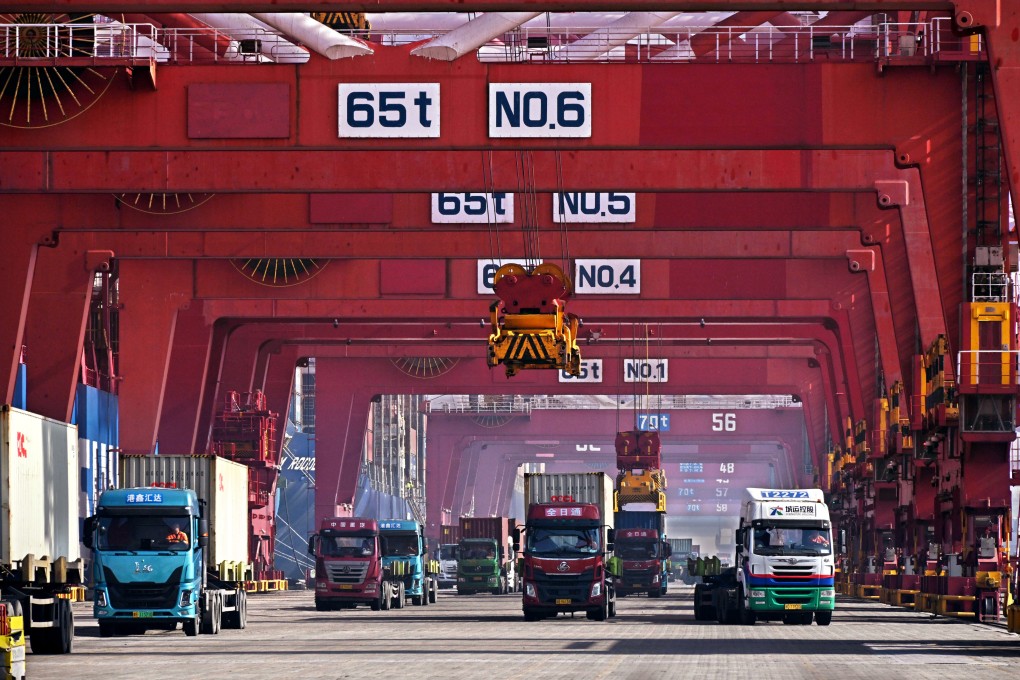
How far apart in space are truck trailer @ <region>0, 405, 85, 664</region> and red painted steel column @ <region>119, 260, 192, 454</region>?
2177cm

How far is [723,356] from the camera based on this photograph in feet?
214

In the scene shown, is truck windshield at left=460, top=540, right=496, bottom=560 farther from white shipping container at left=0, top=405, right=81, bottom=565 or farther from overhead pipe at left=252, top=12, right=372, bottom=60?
white shipping container at left=0, top=405, right=81, bottom=565

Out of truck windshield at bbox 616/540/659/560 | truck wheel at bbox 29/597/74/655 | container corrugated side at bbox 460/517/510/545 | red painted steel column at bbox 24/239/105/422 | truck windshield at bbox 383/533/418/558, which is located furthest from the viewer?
container corrugated side at bbox 460/517/510/545

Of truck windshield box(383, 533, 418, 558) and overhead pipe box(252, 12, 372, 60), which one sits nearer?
overhead pipe box(252, 12, 372, 60)

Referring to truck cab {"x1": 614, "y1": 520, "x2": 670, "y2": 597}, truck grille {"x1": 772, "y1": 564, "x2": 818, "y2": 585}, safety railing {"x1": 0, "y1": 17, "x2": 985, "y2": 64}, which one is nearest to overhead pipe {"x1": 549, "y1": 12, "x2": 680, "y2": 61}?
safety railing {"x1": 0, "y1": 17, "x2": 985, "y2": 64}

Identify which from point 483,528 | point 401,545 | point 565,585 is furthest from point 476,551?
point 565,585

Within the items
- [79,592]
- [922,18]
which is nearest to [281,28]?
[922,18]

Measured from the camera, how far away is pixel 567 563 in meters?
35.5

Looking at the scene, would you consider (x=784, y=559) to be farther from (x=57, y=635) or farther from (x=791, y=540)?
(x=57, y=635)

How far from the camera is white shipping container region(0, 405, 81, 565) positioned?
21.9m

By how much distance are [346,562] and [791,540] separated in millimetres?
14039

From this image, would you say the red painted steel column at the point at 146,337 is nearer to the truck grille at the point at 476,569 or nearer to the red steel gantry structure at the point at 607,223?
the red steel gantry structure at the point at 607,223

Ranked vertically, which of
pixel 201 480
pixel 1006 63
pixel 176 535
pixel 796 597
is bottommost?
pixel 796 597

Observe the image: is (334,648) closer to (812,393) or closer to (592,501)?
(592,501)
